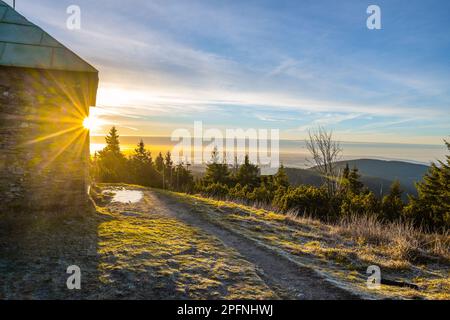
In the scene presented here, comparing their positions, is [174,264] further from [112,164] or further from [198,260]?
[112,164]

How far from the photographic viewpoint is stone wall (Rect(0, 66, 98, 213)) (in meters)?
7.34

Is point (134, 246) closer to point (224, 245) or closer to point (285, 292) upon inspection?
point (224, 245)

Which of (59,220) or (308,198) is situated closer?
(59,220)

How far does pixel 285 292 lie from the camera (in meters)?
4.71

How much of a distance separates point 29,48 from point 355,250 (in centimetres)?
970

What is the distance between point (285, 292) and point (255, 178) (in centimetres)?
3900

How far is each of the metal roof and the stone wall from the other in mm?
229

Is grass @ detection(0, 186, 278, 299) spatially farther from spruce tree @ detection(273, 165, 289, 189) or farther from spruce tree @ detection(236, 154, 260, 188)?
spruce tree @ detection(236, 154, 260, 188)

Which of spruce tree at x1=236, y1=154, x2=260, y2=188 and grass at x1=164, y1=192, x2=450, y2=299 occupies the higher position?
spruce tree at x1=236, y1=154, x2=260, y2=188

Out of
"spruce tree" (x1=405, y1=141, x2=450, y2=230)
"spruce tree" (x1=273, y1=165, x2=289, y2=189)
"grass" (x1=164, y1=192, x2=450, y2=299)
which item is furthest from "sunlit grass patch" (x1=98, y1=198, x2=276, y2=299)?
"spruce tree" (x1=273, y1=165, x2=289, y2=189)

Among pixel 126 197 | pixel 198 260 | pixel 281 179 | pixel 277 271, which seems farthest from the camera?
pixel 281 179

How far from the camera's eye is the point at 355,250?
25.3ft

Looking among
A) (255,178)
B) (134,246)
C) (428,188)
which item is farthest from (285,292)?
(255,178)

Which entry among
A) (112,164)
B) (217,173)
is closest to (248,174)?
(217,173)
